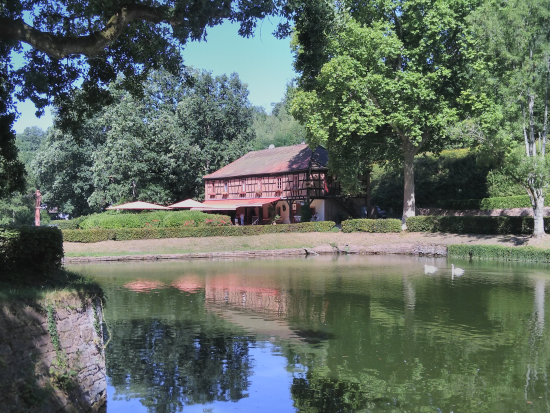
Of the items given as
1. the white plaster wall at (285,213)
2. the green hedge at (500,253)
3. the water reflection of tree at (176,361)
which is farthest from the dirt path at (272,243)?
the water reflection of tree at (176,361)

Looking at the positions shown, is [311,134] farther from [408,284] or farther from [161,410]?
[161,410]

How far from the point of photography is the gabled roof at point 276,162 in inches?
1770

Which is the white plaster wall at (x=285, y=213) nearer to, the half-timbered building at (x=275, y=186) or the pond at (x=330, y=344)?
the half-timbered building at (x=275, y=186)

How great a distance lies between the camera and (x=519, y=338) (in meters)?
12.3

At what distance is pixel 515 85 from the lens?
93.0 feet

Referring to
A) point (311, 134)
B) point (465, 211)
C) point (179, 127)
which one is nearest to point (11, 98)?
point (311, 134)

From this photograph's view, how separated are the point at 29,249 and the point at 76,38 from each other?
4.11m

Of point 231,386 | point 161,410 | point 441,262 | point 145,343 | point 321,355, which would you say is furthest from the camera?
point 441,262

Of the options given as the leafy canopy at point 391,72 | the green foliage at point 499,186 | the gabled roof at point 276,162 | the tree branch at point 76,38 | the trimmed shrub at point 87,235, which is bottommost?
the trimmed shrub at point 87,235

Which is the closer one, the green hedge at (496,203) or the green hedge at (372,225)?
the green hedge at (372,225)

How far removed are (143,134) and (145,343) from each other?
130ft

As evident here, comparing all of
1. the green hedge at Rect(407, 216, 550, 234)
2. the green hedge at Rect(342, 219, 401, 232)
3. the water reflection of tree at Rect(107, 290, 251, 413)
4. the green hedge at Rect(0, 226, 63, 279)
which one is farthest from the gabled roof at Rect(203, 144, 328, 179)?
the green hedge at Rect(0, 226, 63, 279)

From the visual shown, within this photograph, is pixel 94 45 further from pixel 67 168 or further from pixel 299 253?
pixel 67 168

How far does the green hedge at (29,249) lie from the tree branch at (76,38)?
11.2 feet
